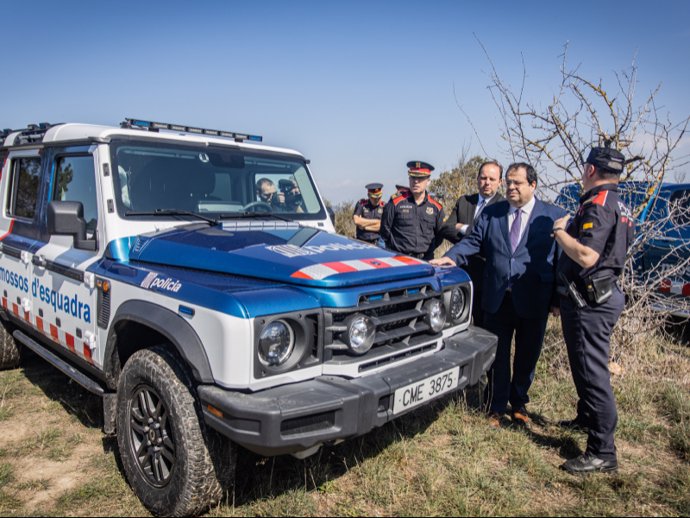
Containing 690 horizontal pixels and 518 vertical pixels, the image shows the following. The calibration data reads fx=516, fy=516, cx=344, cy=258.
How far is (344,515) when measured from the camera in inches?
109

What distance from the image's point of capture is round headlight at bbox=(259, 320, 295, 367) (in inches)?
94.8

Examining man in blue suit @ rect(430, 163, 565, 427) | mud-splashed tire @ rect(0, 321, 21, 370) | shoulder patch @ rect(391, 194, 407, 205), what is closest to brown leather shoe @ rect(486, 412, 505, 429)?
man in blue suit @ rect(430, 163, 565, 427)

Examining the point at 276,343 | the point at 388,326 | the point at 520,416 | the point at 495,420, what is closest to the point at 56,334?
the point at 276,343

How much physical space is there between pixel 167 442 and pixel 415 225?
351 centimetres

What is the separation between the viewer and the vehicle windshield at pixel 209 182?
11.4 ft

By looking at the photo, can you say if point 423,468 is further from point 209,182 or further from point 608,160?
point 209,182

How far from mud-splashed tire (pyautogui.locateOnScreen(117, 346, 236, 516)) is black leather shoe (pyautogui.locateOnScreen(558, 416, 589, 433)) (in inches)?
102

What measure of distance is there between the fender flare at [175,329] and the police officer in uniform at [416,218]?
3196 millimetres

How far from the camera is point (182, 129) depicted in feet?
13.4

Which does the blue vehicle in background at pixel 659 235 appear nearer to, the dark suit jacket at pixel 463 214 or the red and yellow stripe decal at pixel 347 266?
the dark suit jacket at pixel 463 214

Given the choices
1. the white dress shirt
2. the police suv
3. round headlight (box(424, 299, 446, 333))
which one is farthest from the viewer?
the white dress shirt

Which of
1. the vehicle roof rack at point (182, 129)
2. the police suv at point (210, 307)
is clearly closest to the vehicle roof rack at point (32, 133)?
the police suv at point (210, 307)

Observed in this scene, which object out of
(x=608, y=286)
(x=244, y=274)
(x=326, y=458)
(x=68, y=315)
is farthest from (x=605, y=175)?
(x=68, y=315)

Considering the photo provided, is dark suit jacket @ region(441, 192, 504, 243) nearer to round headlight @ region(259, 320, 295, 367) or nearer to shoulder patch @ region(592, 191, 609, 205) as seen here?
shoulder patch @ region(592, 191, 609, 205)
